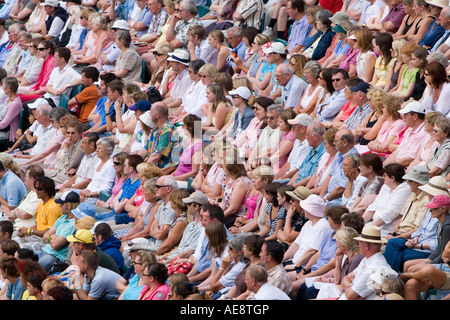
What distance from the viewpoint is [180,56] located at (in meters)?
13.1

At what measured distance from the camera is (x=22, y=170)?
12.8m

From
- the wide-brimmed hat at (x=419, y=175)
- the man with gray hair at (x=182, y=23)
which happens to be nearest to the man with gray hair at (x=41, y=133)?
the man with gray hair at (x=182, y=23)

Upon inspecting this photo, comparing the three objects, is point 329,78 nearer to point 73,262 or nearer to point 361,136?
point 361,136

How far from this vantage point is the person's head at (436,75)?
999cm

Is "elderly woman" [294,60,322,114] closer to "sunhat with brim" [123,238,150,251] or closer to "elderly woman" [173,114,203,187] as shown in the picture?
"elderly woman" [173,114,203,187]

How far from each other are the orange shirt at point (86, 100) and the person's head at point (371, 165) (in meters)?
5.59

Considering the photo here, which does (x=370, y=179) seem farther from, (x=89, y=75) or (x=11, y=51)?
(x=11, y=51)

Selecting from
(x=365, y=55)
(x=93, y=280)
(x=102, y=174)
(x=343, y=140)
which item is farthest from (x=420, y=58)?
(x=93, y=280)

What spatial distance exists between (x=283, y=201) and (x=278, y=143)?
1.62m

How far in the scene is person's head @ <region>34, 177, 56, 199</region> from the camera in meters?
10.8

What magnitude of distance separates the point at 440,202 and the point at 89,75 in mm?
7099

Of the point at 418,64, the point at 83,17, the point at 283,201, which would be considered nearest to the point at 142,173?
the point at 283,201

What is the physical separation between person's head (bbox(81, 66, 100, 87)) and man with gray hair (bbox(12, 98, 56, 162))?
71cm

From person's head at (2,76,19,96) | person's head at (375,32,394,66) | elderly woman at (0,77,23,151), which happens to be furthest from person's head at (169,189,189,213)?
person's head at (2,76,19,96)
